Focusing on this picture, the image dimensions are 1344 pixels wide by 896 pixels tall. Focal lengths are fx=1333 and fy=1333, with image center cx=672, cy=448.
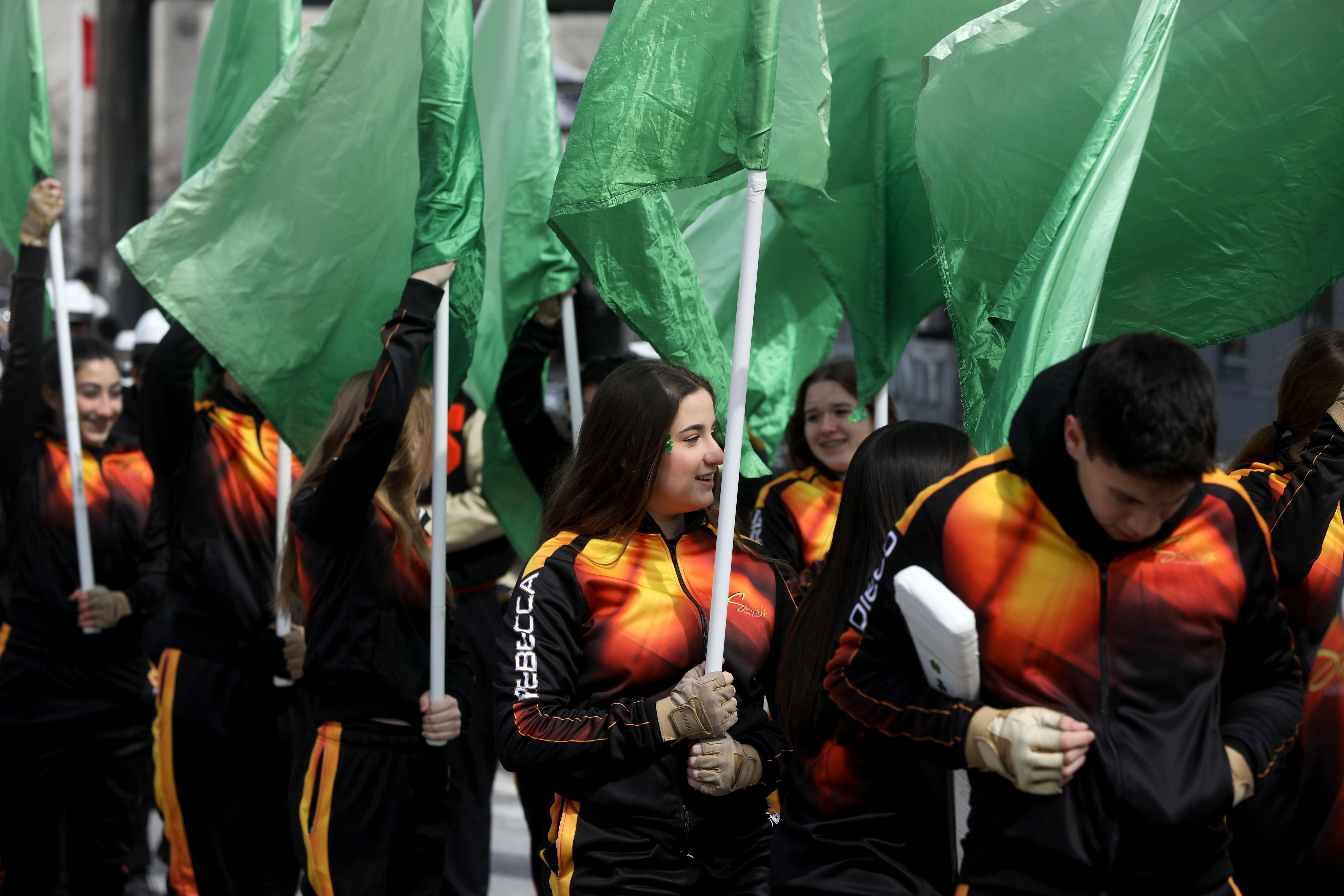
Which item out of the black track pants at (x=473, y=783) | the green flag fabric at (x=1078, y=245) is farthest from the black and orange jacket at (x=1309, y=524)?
the black track pants at (x=473, y=783)

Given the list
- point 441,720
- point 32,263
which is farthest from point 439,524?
point 32,263

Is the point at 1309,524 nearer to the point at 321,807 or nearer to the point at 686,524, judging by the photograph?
→ the point at 686,524

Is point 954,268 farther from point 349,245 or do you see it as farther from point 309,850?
point 309,850

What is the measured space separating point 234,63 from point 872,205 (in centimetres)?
228

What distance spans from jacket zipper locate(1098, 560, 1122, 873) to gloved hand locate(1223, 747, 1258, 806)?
21cm

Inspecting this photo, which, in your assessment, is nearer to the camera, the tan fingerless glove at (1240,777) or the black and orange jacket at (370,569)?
the tan fingerless glove at (1240,777)

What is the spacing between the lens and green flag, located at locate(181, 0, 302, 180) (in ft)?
14.8

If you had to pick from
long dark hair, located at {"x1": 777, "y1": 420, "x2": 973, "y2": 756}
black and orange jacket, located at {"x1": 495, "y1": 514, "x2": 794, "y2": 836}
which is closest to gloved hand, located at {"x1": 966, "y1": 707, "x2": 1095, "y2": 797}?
long dark hair, located at {"x1": 777, "y1": 420, "x2": 973, "y2": 756}

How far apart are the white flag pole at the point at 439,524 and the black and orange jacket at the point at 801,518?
113 centimetres

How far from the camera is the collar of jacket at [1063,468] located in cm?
207

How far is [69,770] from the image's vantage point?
499 cm

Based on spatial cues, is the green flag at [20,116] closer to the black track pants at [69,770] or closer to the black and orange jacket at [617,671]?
the black track pants at [69,770]

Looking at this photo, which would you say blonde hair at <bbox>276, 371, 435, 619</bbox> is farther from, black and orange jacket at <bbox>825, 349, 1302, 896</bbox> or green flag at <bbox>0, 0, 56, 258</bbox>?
green flag at <bbox>0, 0, 56, 258</bbox>

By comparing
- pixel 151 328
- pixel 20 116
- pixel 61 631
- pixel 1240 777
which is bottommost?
pixel 61 631
